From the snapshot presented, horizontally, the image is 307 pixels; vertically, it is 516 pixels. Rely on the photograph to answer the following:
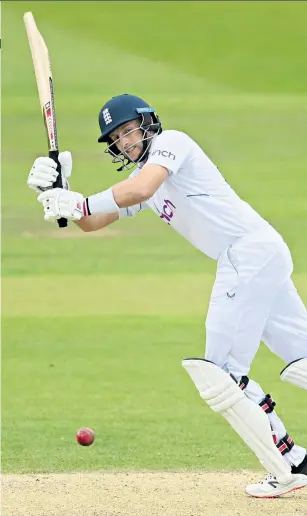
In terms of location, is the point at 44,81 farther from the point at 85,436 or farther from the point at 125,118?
the point at 85,436

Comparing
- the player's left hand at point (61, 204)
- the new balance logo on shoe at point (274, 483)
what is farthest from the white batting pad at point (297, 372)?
the player's left hand at point (61, 204)

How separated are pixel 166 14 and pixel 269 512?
3015 centimetres

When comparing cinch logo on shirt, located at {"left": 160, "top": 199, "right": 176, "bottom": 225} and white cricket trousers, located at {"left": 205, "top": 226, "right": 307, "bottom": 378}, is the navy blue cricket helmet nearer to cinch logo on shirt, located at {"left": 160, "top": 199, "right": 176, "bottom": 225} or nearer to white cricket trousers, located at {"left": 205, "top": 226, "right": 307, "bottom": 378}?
cinch logo on shirt, located at {"left": 160, "top": 199, "right": 176, "bottom": 225}

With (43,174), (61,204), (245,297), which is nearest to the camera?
(61,204)

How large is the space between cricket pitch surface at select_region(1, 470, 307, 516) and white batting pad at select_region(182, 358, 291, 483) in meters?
0.25

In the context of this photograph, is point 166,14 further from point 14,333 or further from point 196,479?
point 196,479

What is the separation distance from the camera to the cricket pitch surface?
5.56m

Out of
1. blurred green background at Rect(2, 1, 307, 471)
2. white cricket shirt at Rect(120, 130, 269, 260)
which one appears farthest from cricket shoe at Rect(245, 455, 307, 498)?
white cricket shirt at Rect(120, 130, 269, 260)

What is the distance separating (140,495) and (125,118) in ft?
6.03

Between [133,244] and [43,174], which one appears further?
[133,244]

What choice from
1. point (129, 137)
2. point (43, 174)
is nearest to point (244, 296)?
point (129, 137)

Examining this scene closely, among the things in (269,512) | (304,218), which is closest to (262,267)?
(269,512)

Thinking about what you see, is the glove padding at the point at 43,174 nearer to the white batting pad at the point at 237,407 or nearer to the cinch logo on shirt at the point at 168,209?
the cinch logo on shirt at the point at 168,209

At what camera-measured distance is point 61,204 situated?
5.29 metres
